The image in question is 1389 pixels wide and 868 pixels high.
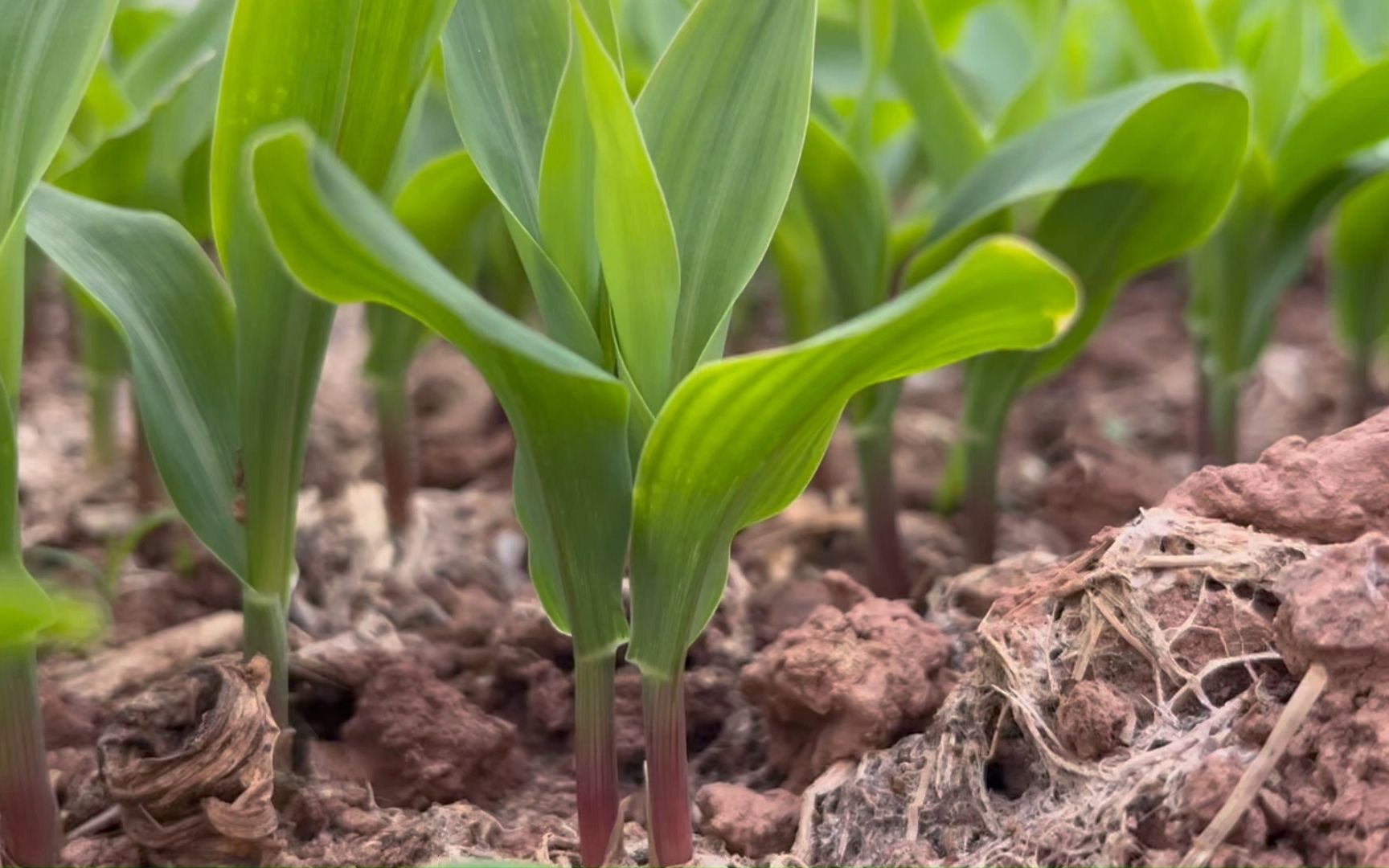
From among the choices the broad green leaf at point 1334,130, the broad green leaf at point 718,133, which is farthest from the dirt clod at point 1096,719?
the broad green leaf at point 1334,130

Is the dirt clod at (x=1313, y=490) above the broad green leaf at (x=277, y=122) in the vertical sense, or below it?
below

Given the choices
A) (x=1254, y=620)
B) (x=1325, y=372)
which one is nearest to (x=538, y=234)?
(x=1254, y=620)

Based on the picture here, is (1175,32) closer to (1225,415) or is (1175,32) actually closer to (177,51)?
(1225,415)

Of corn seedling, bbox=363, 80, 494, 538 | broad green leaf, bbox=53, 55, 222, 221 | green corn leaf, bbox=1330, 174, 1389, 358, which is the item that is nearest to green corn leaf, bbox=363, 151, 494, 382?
corn seedling, bbox=363, 80, 494, 538

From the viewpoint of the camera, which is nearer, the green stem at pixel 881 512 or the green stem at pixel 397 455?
the green stem at pixel 881 512

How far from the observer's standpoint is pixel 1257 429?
2.09 metres

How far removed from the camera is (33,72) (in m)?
0.88

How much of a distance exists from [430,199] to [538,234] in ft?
1.35

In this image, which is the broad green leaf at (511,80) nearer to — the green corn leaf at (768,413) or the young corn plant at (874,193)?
the green corn leaf at (768,413)

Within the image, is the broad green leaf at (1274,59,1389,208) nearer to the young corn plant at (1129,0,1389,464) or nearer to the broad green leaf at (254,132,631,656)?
the young corn plant at (1129,0,1389,464)

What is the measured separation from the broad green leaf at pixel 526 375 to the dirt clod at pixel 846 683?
0.19 metres

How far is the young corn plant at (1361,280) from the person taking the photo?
1.59 m

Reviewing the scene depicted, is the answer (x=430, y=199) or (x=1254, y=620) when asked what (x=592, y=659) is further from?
(x=430, y=199)

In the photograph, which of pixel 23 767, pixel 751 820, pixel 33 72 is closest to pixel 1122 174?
pixel 751 820
